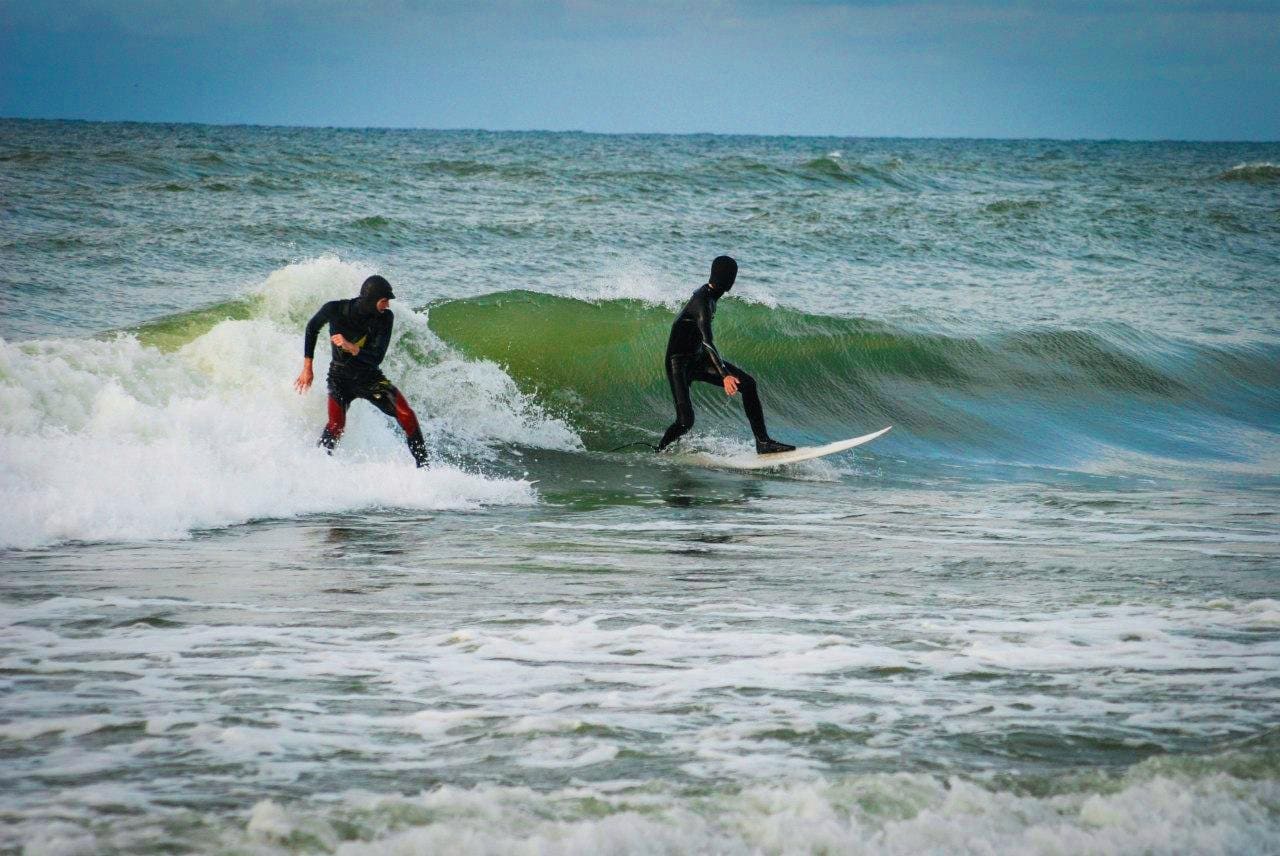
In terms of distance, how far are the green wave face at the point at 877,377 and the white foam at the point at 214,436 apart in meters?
1.34

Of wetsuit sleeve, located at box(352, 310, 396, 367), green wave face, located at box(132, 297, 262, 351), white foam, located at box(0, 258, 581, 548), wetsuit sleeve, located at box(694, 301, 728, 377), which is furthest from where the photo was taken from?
green wave face, located at box(132, 297, 262, 351)

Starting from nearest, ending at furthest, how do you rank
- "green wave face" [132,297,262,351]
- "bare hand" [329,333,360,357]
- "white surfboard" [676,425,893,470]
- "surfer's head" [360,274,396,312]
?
1. "surfer's head" [360,274,396,312]
2. "bare hand" [329,333,360,357]
3. "white surfboard" [676,425,893,470]
4. "green wave face" [132,297,262,351]

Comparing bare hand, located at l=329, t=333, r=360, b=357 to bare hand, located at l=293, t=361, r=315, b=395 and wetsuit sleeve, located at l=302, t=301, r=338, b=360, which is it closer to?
wetsuit sleeve, located at l=302, t=301, r=338, b=360

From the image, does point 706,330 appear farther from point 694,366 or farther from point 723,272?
point 723,272

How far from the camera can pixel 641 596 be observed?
243 inches

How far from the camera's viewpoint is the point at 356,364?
29.9 feet

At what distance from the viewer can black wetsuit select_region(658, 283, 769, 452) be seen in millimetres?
10461

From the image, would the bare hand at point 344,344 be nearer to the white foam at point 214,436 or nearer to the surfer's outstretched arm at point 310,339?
the surfer's outstretched arm at point 310,339

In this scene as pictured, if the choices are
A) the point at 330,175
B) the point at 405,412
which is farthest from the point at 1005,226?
the point at 405,412

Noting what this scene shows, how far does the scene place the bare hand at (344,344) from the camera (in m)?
8.98

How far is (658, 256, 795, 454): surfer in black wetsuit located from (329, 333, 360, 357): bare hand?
279 centimetres

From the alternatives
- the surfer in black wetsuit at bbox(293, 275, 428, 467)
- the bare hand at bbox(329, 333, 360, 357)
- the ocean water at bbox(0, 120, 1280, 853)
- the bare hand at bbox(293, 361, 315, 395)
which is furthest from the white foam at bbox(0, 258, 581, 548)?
the bare hand at bbox(329, 333, 360, 357)

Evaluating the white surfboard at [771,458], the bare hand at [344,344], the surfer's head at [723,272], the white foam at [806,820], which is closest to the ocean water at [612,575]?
the white foam at [806,820]

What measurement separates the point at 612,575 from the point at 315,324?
3640mm
